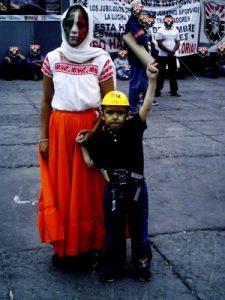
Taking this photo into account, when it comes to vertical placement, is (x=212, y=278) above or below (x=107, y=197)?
below

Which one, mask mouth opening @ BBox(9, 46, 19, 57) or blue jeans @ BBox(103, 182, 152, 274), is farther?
mask mouth opening @ BBox(9, 46, 19, 57)

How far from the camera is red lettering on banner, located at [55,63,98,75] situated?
3322 millimetres

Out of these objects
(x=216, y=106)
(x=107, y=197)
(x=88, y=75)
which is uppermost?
(x=88, y=75)

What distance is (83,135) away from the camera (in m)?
3.34

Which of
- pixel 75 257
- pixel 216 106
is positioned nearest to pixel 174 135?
pixel 216 106

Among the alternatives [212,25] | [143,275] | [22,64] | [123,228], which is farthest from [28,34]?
[143,275]

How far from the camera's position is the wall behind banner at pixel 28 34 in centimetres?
1355

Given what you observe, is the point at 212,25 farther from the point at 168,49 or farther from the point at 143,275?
the point at 143,275

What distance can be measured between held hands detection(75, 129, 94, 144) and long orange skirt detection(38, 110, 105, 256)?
53mm

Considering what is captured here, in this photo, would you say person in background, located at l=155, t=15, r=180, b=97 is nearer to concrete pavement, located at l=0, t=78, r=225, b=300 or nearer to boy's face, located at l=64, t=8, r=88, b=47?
concrete pavement, located at l=0, t=78, r=225, b=300

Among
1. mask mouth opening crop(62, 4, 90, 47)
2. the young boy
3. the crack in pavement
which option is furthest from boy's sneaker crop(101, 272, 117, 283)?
mask mouth opening crop(62, 4, 90, 47)

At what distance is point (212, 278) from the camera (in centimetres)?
342

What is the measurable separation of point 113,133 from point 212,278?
126 centimetres

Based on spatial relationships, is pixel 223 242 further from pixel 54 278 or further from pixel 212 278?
pixel 54 278
